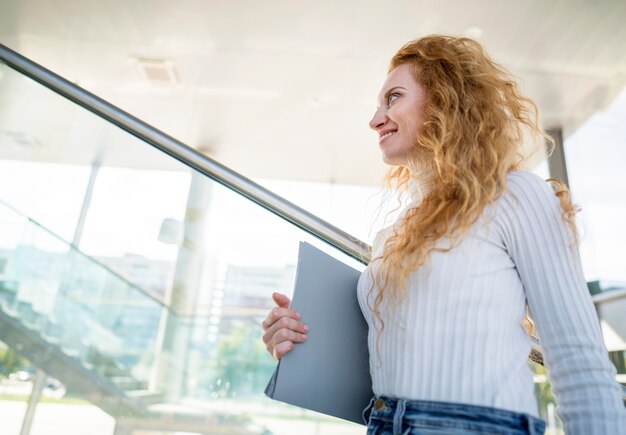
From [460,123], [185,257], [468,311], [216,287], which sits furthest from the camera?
[216,287]

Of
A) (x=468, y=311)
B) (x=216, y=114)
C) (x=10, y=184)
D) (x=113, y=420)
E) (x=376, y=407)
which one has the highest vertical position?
(x=216, y=114)

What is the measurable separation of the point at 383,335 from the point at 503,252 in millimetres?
203

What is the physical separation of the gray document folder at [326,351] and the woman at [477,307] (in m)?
0.02

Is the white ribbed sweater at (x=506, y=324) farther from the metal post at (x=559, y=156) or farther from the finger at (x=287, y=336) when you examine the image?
the metal post at (x=559, y=156)

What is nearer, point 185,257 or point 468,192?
point 468,192

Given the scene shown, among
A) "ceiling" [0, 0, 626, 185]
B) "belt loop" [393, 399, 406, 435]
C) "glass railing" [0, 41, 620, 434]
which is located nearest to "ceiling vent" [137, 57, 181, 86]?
"ceiling" [0, 0, 626, 185]

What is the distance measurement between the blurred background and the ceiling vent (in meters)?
0.02

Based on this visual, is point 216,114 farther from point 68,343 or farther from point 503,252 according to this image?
point 503,252

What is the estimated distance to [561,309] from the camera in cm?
58

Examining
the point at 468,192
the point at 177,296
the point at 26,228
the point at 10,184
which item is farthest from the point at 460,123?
the point at 177,296

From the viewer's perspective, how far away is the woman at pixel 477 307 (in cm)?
55

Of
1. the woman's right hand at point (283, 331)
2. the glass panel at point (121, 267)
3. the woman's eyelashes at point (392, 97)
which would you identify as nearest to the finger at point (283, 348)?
the woman's right hand at point (283, 331)

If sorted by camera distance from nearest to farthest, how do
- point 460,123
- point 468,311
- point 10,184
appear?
1. point 468,311
2. point 460,123
3. point 10,184

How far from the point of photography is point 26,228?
6.18 ft
